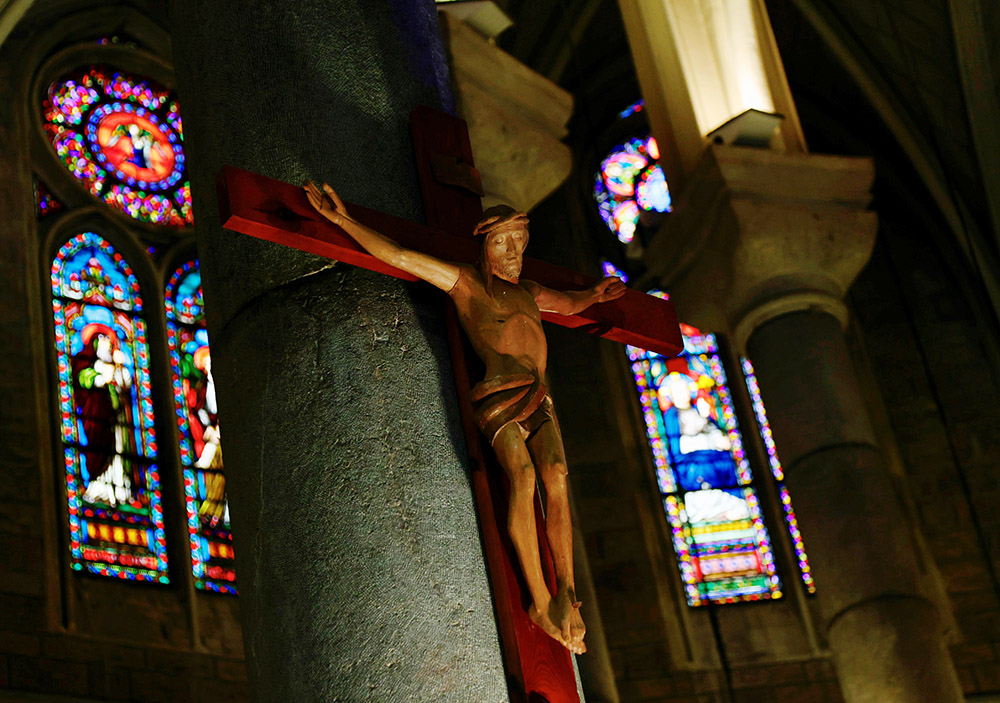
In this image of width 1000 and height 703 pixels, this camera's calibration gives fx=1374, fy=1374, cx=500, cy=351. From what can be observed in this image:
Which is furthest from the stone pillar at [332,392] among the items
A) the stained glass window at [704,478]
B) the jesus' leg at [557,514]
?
the stained glass window at [704,478]

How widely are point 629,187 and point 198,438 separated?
4506mm

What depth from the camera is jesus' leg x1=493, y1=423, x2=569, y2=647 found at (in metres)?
2.58

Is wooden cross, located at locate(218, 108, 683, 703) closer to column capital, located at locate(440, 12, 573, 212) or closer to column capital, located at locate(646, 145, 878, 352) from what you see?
column capital, located at locate(440, 12, 573, 212)

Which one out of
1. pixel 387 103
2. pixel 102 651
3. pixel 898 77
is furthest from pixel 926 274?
pixel 387 103

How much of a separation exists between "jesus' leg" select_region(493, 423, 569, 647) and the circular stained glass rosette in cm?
898

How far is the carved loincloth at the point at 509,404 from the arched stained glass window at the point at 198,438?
597 cm

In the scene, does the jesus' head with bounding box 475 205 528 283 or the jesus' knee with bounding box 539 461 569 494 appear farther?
the jesus' head with bounding box 475 205 528 283

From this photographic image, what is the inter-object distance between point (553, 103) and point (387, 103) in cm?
184

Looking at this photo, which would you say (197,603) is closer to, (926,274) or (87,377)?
(87,377)

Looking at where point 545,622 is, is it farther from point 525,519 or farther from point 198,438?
point 198,438

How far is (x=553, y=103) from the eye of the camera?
4879 millimetres

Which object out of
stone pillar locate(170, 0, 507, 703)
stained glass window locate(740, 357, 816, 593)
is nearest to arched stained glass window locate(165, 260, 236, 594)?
stained glass window locate(740, 357, 816, 593)

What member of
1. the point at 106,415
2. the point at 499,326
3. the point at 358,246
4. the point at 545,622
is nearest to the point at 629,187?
the point at 106,415

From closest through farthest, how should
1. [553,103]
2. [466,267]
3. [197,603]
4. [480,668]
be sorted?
[480,668] → [466,267] → [553,103] → [197,603]
